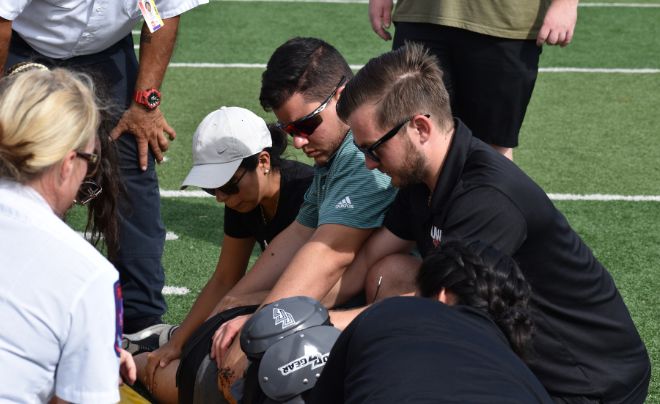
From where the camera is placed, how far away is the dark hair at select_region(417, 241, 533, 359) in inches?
100

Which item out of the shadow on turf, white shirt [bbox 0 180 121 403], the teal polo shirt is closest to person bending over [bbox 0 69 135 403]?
white shirt [bbox 0 180 121 403]

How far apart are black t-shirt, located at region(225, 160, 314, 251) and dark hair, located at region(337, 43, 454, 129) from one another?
801mm

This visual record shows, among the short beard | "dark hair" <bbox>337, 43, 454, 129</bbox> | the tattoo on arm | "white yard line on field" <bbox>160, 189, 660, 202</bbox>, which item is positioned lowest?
"white yard line on field" <bbox>160, 189, 660, 202</bbox>

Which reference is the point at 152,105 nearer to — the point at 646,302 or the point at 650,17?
the point at 646,302

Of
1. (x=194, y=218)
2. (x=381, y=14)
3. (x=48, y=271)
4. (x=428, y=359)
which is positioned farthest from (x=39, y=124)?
(x=194, y=218)

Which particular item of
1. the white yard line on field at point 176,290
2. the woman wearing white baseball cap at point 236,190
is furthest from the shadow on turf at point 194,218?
the woman wearing white baseball cap at point 236,190

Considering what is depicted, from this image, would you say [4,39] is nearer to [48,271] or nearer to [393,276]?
[393,276]

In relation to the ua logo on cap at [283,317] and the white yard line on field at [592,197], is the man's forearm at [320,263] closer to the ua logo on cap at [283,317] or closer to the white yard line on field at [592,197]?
the ua logo on cap at [283,317]

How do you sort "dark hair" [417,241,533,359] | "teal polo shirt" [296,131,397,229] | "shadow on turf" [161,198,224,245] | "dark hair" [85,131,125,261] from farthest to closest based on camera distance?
"shadow on turf" [161,198,224,245] < "teal polo shirt" [296,131,397,229] < "dark hair" [85,131,125,261] < "dark hair" [417,241,533,359]

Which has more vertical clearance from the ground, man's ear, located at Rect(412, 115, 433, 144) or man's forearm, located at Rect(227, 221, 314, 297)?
man's ear, located at Rect(412, 115, 433, 144)

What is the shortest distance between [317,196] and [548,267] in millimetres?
1112

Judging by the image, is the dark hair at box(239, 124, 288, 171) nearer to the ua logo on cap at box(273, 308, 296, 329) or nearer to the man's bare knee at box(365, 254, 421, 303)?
the man's bare knee at box(365, 254, 421, 303)

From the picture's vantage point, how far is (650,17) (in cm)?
1119

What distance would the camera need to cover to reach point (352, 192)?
3639mm
